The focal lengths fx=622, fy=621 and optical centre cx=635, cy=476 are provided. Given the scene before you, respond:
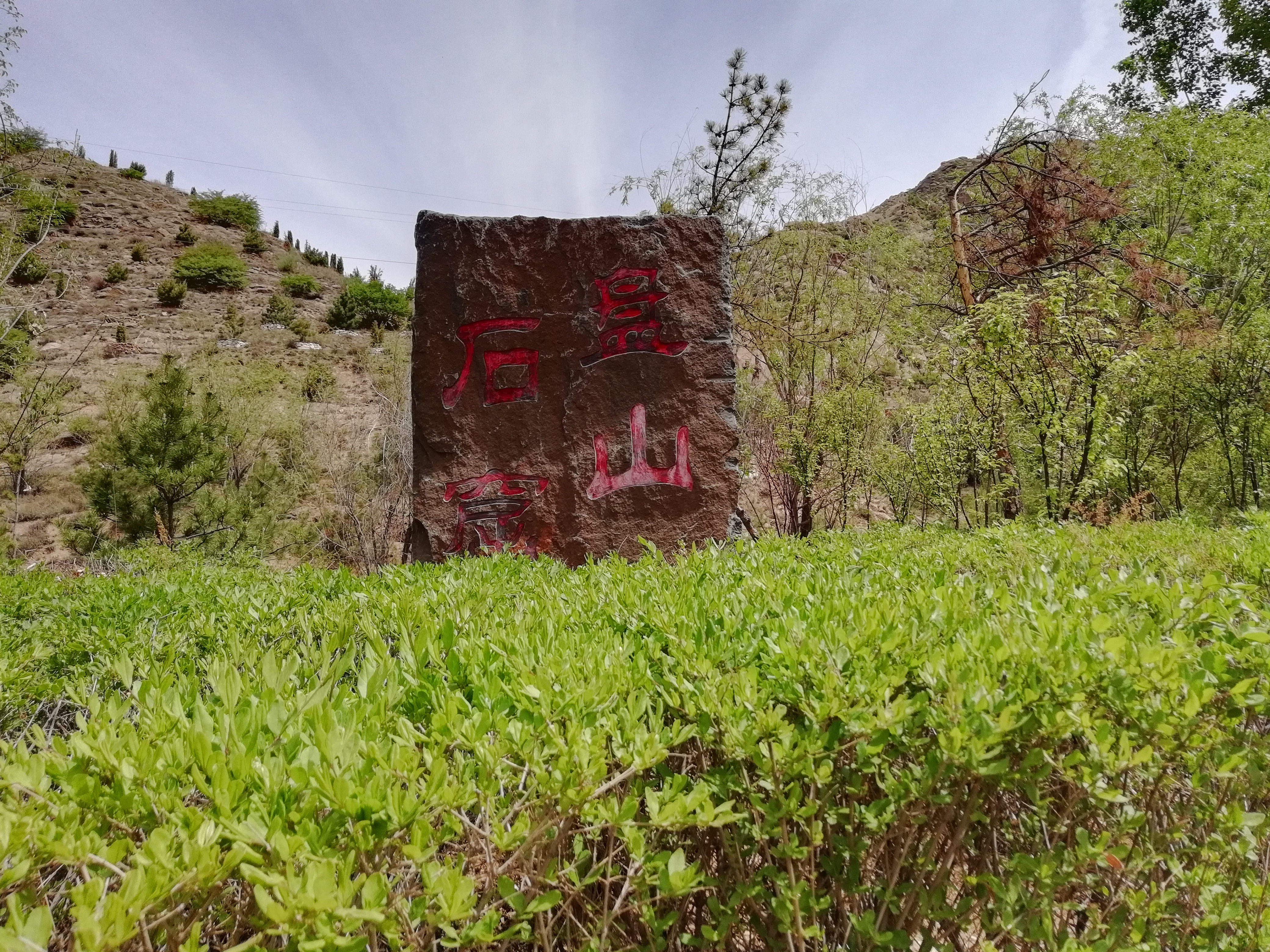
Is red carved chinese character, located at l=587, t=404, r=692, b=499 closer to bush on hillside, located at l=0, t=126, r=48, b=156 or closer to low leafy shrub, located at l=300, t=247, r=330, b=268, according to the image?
bush on hillside, located at l=0, t=126, r=48, b=156

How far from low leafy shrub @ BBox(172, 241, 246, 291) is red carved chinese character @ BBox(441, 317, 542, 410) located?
82.8 ft

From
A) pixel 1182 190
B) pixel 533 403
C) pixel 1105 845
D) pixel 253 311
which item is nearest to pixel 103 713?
pixel 1105 845

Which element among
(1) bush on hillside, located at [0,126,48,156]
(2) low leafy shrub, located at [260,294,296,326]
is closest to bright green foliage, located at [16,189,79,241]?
(1) bush on hillside, located at [0,126,48,156]

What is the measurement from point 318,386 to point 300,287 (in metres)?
10.8

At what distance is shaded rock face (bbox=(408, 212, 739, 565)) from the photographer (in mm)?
3953

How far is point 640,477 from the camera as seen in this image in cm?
397

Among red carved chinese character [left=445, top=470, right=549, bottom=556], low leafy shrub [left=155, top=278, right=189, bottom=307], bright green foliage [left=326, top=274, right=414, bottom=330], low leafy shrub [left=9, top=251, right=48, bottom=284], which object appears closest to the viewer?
red carved chinese character [left=445, top=470, right=549, bottom=556]

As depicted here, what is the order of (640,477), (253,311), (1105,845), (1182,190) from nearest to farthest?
1. (1105,845)
2. (640,477)
3. (1182,190)
4. (253,311)

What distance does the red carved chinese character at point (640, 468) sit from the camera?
3.96 metres

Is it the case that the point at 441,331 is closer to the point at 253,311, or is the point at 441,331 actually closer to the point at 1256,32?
the point at 1256,32

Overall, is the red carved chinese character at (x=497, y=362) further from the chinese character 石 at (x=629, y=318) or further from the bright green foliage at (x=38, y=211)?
the bright green foliage at (x=38, y=211)

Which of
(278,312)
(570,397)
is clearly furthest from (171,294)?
(570,397)

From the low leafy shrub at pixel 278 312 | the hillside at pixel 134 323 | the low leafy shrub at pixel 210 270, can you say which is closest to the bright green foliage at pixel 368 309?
the hillside at pixel 134 323

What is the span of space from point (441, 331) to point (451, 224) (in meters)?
0.73
